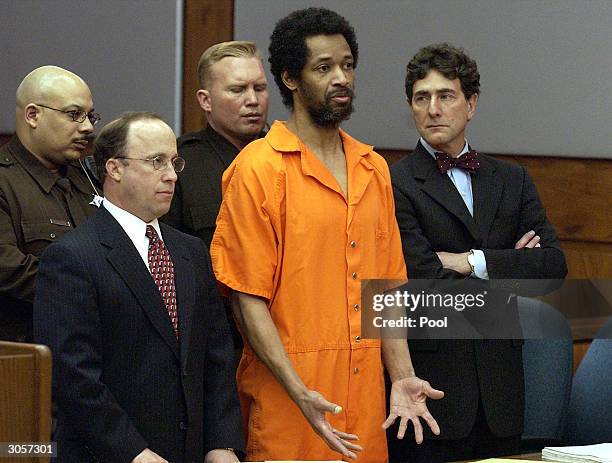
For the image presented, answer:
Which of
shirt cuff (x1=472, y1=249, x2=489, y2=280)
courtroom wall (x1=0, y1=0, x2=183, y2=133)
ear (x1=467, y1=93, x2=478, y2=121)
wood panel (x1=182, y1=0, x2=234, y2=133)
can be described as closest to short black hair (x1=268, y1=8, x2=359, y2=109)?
ear (x1=467, y1=93, x2=478, y2=121)

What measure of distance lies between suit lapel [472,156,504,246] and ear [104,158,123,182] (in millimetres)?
1048

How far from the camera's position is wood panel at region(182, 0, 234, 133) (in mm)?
5297

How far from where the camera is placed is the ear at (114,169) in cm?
260

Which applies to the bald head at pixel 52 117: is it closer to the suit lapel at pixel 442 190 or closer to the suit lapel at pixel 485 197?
the suit lapel at pixel 442 190

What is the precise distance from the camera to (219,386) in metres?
2.65

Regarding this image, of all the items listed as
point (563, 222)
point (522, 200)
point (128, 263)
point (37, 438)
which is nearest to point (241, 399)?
point (128, 263)

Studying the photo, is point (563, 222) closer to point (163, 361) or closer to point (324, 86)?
point (324, 86)

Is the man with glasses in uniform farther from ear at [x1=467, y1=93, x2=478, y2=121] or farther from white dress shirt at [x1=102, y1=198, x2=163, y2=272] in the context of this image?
ear at [x1=467, y1=93, x2=478, y2=121]

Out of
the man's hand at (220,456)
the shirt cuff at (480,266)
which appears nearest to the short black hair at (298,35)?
the shirt cuff at (480,266)

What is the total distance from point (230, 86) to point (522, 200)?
2.99ft

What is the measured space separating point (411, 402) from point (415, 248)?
482 mm

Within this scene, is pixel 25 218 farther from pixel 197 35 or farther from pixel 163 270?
pixel 197 35

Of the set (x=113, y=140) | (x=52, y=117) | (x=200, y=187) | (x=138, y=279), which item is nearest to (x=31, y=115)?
(x=52, y=117)

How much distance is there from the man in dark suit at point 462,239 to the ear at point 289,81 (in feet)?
1.52
